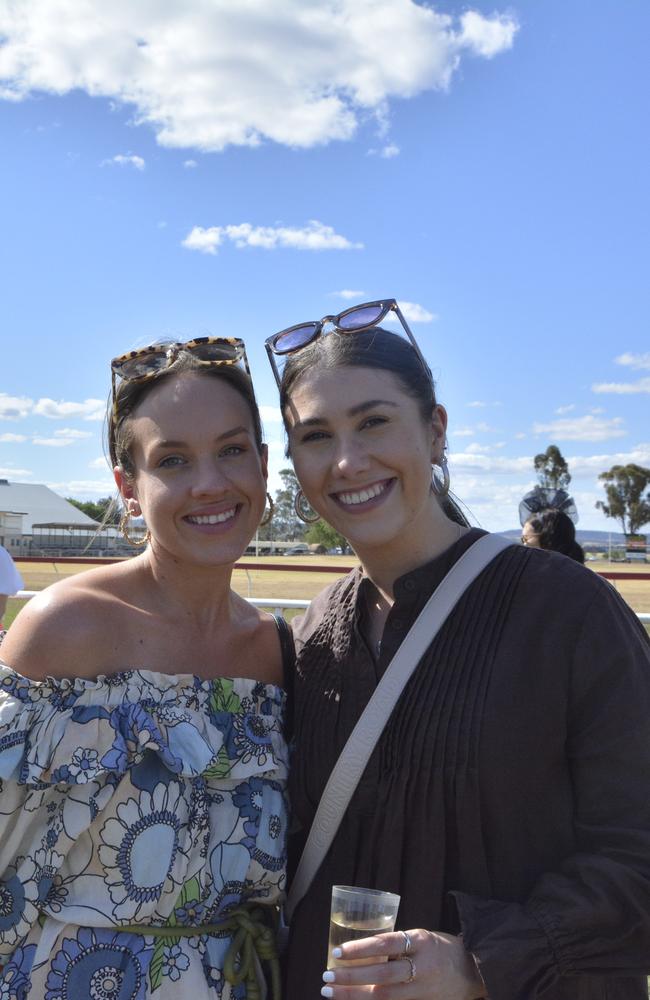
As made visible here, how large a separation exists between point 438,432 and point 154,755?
125cm

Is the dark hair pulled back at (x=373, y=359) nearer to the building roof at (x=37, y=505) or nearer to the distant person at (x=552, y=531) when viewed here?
the distant person at (x=552, y=531)

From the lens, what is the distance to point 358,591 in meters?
2.64

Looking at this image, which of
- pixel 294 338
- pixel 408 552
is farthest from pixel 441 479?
pixel 294 338

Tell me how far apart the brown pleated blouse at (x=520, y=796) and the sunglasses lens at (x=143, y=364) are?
114cm

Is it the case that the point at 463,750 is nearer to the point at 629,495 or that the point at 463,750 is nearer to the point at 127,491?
the point at 127,491

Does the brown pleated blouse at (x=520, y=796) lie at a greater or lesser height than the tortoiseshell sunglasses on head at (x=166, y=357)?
lesser

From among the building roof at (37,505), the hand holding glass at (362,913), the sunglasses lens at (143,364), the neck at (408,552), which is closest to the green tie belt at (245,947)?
the hand holding glass at (362,913)

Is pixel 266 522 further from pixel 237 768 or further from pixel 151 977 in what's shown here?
pixel 151 977

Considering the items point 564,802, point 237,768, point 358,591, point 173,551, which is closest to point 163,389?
point 173,551

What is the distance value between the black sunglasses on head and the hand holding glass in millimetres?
1489

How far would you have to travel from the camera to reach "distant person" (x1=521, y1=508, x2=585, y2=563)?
605cm

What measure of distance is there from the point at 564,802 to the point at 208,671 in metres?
1.06

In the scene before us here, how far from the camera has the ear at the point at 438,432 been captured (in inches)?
103

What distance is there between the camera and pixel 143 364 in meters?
2.71
